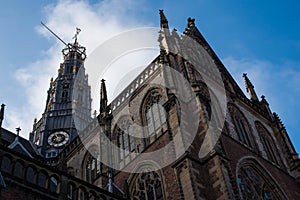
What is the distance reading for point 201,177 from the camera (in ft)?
51.6

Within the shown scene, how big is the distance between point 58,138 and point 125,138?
15693mm

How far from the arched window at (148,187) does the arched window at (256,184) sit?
3.47m

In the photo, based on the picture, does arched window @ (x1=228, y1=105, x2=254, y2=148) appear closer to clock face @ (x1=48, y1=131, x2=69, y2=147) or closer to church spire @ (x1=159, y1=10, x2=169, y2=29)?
church spire @ (x1=159, y1=10, x2=169, y2=29)

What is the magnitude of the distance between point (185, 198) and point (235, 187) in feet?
6.61

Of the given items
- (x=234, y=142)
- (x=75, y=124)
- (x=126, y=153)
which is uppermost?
(x=75, y=124)

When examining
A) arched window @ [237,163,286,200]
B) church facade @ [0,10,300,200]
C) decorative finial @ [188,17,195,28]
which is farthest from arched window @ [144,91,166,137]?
decorative finial @ [188,17,195,28]

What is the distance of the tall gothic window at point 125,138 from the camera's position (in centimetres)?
2150

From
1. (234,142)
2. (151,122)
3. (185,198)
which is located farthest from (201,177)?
(151,122)

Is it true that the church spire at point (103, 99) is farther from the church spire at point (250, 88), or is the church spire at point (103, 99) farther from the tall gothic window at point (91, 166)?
the church spire at point (250, 88)

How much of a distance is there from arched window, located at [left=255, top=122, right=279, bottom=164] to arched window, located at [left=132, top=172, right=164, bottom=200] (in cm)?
768

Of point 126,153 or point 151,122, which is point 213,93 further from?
point 126,153

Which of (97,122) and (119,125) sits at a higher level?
(97,122)

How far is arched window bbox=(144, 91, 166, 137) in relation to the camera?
67.1ft

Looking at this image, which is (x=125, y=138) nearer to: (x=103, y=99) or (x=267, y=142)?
(x=103, y=99)
